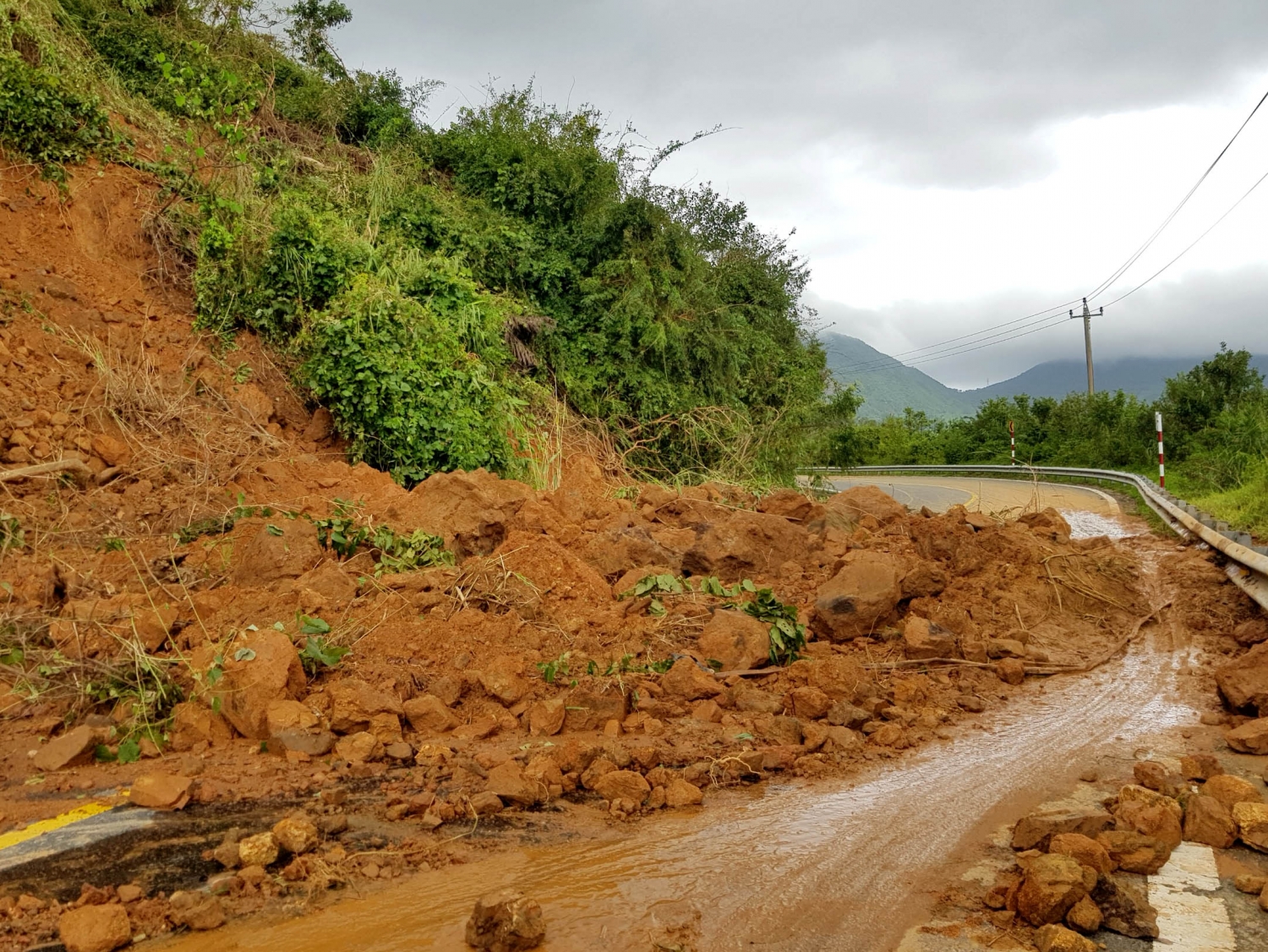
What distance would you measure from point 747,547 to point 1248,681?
4.03 m

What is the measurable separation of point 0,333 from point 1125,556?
1212 centimetres

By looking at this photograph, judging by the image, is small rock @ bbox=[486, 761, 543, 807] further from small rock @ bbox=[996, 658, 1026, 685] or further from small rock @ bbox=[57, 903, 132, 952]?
small rock @ bbox=[996, 658, 1026, 685]

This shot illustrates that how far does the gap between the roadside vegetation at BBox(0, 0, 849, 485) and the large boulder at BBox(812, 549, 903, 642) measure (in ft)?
16.6

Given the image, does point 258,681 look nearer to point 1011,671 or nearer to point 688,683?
point 688,683

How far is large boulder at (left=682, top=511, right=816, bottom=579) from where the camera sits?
323 inches

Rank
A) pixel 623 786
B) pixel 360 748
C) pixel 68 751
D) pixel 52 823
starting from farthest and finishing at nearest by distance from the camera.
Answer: pixel 360 748 < pixel 68 751 < pixel 623 786 < pixel 52 823

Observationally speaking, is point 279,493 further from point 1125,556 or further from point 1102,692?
point 1125,556

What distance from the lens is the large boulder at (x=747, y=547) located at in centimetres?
820

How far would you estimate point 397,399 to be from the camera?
10250 mm

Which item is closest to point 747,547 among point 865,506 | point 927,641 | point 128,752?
point 927,641

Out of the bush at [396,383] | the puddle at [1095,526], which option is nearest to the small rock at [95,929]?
the bush at [396,383]

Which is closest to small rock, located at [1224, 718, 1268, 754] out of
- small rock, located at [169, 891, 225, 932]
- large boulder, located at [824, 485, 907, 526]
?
small rock, located at [169, 891, 225, 932]

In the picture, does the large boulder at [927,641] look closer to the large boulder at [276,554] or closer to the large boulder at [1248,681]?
the large boulder at [1248,681]

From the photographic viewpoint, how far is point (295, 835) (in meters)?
3.63
